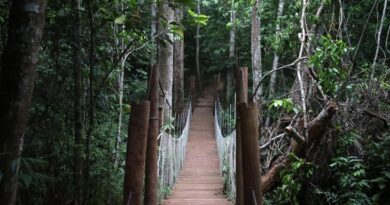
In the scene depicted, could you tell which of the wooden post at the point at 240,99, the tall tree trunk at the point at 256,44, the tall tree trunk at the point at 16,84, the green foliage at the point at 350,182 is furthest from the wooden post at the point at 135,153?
the tall tree trunk at the point at 256,44

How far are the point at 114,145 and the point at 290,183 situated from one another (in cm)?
163

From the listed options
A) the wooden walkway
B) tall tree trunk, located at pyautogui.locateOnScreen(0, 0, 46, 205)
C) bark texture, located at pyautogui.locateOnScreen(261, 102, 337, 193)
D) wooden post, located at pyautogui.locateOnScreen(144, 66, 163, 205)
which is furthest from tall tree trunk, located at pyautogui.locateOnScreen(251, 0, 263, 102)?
tall tree trunk, located at pyautogui.locateOnScreen(0, 0, 46, 205)

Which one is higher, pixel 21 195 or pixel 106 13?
pixel 106 13

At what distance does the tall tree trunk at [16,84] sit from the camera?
1241mm

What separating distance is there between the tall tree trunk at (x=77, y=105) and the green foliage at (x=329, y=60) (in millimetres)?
1954

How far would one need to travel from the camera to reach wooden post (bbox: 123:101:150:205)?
2.15 meters

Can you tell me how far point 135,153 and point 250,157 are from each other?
59cm

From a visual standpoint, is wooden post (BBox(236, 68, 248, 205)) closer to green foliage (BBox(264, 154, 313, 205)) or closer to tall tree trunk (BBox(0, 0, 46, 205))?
green foliage (BBox(264, 154, 313, 205))

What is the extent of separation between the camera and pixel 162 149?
4699 millimetres

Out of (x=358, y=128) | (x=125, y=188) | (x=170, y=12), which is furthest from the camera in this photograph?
(x=170, y=12)

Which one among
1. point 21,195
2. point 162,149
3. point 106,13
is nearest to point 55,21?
point 106,13

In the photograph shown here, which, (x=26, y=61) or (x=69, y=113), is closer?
(x=26, y=61)

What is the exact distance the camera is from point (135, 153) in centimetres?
218

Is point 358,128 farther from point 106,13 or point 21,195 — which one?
point 21,195
